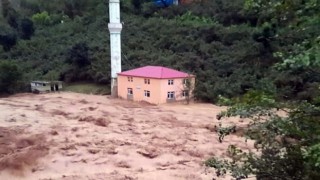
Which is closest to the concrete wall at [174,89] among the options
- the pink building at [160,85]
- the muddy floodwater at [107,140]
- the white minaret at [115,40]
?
the pink building at [160,85]

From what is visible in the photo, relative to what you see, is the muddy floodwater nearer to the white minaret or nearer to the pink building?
the pink building

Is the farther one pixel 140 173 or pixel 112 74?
pixel 112 74

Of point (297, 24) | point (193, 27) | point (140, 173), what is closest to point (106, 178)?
point (140, 173)

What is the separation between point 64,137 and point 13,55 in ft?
62.4

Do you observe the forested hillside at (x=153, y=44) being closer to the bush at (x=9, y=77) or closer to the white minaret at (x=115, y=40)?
the bush at (x=9, y=77)

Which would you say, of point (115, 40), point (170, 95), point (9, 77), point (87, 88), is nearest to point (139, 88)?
point (170, 95)

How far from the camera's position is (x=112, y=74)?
24.9 metres

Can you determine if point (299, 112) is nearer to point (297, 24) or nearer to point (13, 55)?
point (297, 24)

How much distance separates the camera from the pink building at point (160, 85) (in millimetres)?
22344

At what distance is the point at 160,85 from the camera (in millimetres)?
22219

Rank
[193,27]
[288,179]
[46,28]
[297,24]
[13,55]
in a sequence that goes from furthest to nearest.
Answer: [46,28], [13,55], [193,27], [288,179], [297,24]

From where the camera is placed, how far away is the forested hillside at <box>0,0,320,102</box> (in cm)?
2289

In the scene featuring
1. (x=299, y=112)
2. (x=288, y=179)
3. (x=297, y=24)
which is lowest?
(x=288, y=179)

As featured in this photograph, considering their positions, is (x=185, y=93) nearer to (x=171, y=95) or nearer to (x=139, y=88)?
(x=171, y=95)
